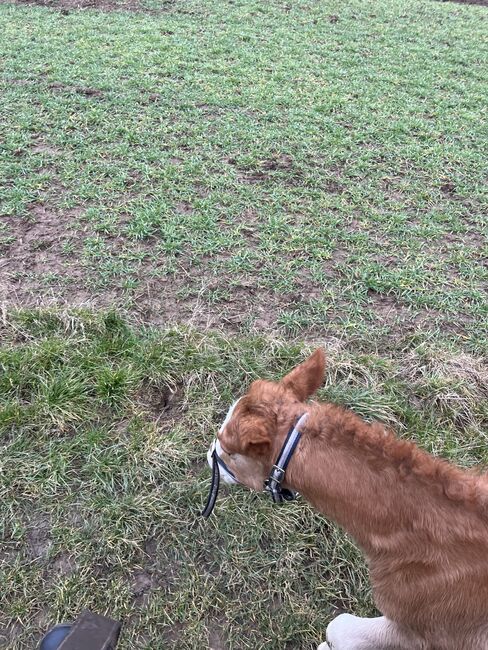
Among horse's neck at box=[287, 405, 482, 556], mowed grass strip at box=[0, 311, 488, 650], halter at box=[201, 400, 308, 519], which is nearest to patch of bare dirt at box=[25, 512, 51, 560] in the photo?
mowed grass strip at box=[0, 311, 488, 650]

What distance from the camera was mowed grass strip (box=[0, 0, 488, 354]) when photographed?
3768mm

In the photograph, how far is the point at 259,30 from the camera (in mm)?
7801

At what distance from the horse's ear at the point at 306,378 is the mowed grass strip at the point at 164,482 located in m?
0.81

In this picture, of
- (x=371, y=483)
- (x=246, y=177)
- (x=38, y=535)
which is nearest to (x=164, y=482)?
(x=38, y=535)

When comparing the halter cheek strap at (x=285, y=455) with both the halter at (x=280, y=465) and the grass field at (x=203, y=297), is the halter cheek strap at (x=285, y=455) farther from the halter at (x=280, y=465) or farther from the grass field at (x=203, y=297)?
the grass field at (x=203, y=297)

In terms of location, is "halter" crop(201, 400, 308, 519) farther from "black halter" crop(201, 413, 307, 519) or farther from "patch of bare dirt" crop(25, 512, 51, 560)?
"patch of bare dirt" crop(25, 512, 51, 560)

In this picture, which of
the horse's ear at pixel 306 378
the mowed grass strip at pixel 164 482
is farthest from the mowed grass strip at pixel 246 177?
the horse's ear at pixel 306 378

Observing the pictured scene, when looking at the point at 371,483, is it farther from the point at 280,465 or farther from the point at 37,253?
the point at 37,253

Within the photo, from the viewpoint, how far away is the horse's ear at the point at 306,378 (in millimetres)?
2184

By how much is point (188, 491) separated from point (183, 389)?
2.12 feet

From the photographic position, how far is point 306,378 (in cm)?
220

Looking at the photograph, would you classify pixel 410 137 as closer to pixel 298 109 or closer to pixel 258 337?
pixel 298 109

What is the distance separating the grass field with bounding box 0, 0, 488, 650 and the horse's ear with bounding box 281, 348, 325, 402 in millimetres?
809

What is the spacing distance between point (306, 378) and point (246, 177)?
3.06 m
